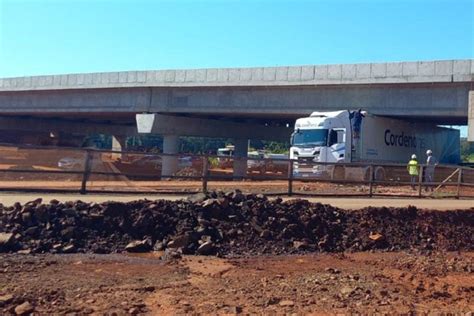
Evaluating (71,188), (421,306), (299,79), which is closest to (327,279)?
(421,306)

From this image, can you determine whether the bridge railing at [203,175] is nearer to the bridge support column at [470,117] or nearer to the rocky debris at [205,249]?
→ the bridge support column at [470,117]

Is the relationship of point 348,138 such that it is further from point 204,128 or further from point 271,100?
point 204,128

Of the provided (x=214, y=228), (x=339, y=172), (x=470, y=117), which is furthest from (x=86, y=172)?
(x=470, y=117)

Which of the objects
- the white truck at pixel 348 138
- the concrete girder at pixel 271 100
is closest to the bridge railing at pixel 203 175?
the white truck at pixel 348 138

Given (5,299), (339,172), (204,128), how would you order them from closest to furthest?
(5,299) < (339,172) < (204,128)

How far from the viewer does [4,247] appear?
918 centimetres

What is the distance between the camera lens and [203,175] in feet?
56.1

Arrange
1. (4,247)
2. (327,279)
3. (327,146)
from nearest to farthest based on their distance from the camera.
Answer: (327,279), (4,247), (327,146)

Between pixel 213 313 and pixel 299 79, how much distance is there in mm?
26085

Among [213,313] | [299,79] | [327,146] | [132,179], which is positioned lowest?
[213,313]

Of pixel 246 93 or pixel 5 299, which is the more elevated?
pixel 246 93

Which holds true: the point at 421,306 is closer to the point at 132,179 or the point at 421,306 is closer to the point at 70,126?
the point at 132,179

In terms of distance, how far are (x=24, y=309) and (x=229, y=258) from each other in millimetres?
4285

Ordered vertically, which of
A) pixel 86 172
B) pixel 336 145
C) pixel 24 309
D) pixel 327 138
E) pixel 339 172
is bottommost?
pixel 24 309
